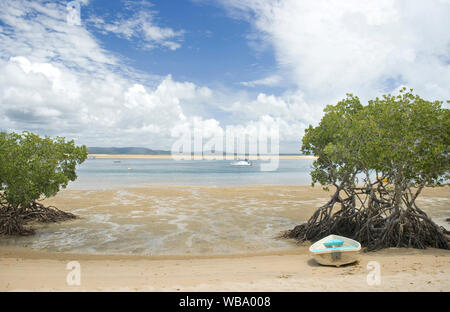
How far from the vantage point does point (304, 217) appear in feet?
70.6

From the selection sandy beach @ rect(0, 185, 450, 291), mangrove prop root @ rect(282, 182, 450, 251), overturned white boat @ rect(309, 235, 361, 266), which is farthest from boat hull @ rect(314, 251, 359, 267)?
mangrove prop root @ rect(282, 182, 450, 251)

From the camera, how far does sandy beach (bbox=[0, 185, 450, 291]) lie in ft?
24.7

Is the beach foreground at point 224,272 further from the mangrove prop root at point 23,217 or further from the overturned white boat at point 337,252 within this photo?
the mangrove prop root at point 23,217

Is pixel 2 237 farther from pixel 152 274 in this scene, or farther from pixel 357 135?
pixel 357 135

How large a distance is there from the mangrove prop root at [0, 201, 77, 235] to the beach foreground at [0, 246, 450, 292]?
2.63 meters

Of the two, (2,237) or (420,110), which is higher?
(420,110)

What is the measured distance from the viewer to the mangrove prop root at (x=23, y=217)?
52.2ft

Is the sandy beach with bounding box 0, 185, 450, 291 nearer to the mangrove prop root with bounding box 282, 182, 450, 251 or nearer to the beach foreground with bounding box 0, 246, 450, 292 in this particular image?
the beach foreground with bounding box 0, 246, 450, 292

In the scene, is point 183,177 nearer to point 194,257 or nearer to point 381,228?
point 194,257

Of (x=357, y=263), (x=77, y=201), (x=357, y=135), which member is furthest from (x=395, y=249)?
(x=77, y=201)

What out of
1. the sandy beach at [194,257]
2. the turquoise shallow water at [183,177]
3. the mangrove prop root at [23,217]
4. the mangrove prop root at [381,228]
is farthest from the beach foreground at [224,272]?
the turquoise shallow water at [183,177]

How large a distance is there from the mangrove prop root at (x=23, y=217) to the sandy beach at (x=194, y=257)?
80cm

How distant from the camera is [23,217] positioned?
17.7 meters
